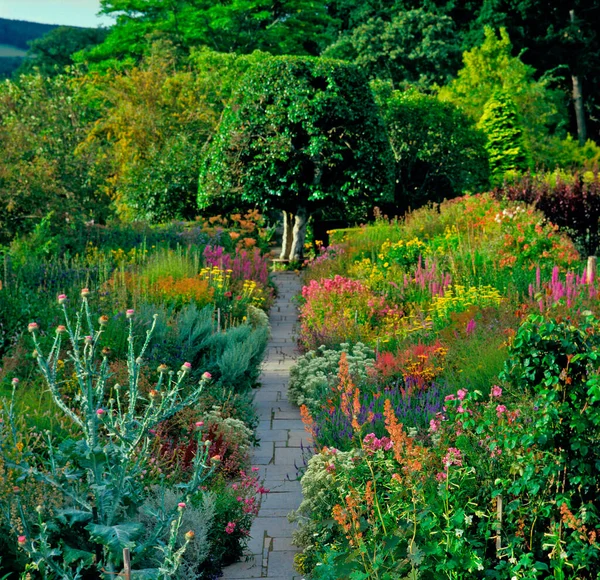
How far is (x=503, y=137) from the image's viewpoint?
955 inches

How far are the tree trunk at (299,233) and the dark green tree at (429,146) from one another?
5.61m

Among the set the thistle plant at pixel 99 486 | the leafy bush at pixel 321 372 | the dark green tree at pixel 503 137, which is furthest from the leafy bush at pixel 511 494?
the dark green tree at pixel 503 137

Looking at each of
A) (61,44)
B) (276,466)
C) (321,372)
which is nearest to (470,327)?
(321,372)

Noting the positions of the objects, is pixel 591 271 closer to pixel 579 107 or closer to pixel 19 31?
pixel 579 107

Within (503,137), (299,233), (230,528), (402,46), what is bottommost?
(230,528)

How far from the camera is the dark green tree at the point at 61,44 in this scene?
3756 centimetres

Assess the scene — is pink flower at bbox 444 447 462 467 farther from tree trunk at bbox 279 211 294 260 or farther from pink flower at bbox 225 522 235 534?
tree trunk at bbox 279 211 294 260

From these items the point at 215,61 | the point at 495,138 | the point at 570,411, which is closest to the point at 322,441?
the point at 570,411

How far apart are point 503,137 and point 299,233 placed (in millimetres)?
9775

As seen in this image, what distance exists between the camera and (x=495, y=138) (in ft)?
79.9

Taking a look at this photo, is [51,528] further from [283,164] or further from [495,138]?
[495,138]

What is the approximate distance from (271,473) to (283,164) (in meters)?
11.6

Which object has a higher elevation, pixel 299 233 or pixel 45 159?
pixel 45 159

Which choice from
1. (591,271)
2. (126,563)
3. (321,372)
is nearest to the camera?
(126,563)
